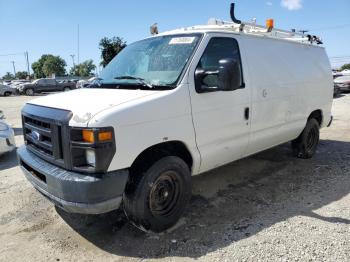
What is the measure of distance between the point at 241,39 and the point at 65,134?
271 cm

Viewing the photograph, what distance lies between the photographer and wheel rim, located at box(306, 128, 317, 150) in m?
6.48

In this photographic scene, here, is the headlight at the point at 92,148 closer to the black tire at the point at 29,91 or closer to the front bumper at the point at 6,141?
the front bumper at the point at 6,141

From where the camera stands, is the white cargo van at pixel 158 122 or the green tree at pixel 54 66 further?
the green tree at pixel 54 66

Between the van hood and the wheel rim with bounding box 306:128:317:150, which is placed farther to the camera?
the wheel rim with bounding box 306:128:317:150

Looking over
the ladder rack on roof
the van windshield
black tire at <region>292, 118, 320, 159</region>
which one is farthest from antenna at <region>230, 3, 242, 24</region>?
black tire at <region>292, 118, 320, 159</region>

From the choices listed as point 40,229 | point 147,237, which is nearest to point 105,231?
point 147,237

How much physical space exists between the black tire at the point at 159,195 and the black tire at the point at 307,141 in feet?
10.8

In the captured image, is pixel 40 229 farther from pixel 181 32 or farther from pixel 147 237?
pixel 181 32

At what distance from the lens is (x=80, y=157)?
3162mm

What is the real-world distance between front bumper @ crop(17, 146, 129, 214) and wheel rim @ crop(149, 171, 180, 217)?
48cm

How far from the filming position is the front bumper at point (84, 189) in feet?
10.1

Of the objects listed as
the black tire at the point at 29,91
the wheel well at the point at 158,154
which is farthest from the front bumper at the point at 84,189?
the black tire at the point at 29,91

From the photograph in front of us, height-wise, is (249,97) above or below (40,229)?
above

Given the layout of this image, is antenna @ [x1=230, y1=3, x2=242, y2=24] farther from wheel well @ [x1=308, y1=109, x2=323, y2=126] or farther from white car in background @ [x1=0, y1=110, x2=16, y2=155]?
white car in background @ [x1=0, y1=110, x2=16, y2=155]
